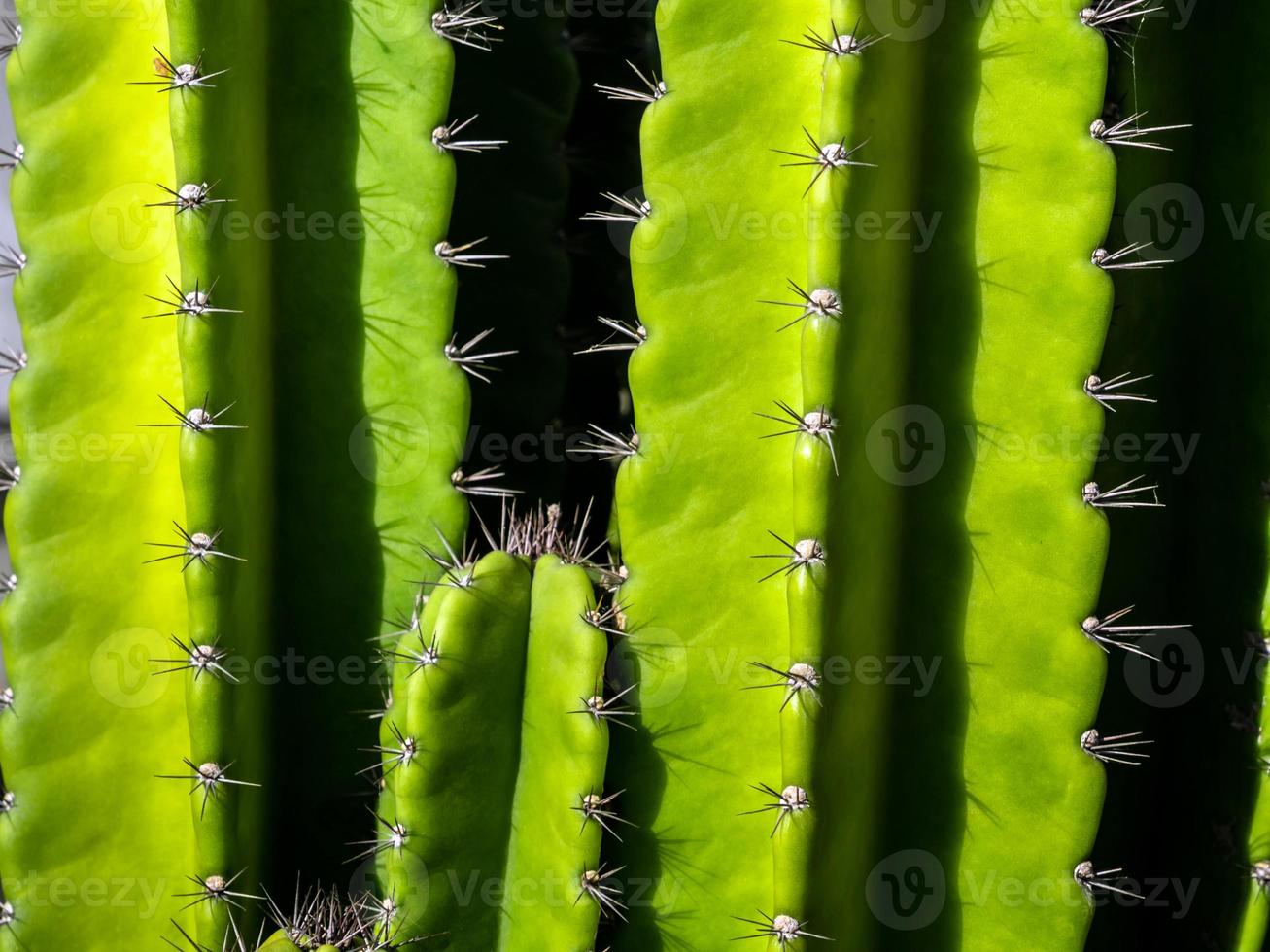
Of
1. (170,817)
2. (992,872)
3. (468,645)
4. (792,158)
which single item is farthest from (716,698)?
(170,817)

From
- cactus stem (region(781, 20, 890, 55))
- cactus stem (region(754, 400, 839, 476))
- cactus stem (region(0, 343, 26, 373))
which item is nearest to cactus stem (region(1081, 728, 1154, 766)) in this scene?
cactus stem (region(754, 400, 839, 476))

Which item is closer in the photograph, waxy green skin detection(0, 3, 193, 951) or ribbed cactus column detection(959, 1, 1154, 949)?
ribbed cactus column detection(959, 1, 1154, 949)

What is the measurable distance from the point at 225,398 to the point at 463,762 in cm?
87

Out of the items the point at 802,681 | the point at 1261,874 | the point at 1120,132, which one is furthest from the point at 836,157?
the point at 1261,874

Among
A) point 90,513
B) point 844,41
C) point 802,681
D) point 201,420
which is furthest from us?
point 90,513

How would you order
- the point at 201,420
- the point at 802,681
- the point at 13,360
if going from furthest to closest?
1. the point at 13,360
2. the point at 201,420
3. the point at 802,681

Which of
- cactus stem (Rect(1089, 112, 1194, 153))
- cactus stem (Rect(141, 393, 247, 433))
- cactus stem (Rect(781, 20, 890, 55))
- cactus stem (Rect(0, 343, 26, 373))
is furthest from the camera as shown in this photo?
cactus stem (Rect(0, 343, 26, 373))

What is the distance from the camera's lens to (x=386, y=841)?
240cm

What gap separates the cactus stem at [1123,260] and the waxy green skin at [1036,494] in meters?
0.02

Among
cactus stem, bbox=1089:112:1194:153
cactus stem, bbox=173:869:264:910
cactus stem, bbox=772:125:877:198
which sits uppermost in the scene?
cactus stem, bbox=1089:112:1194:153

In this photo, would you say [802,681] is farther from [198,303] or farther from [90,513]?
[90,513]

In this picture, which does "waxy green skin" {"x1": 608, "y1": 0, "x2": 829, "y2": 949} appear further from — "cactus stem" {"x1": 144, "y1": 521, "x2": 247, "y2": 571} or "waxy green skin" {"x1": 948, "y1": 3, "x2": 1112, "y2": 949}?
"cactus stem" {"x1": 144, "y1": 521, "x2": 247, "y2": 571}

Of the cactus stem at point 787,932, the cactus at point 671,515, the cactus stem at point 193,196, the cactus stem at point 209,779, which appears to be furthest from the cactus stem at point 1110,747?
the cactus stem at point 193,196

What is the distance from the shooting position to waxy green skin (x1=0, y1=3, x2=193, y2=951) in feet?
7.75
